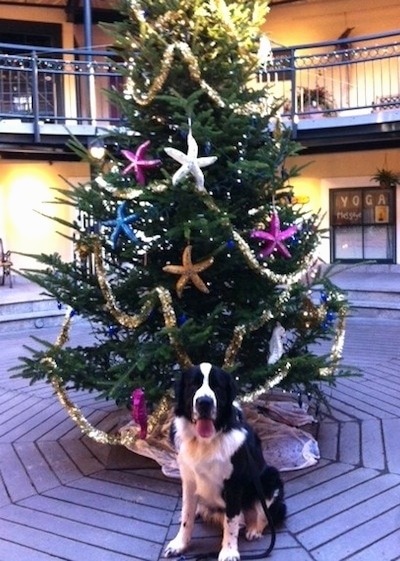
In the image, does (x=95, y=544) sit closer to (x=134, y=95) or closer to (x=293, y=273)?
(x=293, y=273)

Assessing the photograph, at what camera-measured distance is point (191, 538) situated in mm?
2760

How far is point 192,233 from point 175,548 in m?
1.71

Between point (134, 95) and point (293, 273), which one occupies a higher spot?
point (134, 95)

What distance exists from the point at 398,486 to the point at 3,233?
9806 mm

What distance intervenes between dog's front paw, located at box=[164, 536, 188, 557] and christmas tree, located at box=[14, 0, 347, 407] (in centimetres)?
97

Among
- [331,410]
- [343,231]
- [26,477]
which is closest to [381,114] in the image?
[343,231]

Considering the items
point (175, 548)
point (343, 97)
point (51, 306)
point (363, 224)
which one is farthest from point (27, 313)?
point (343, 97)

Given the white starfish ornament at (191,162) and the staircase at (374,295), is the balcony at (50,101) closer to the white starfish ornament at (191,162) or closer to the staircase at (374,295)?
the staircase at (374,295)

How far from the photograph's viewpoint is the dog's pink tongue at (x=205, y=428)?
2488mm

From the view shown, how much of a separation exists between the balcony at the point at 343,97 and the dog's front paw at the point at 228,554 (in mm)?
7981

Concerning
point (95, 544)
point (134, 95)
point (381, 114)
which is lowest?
point (95, 544)

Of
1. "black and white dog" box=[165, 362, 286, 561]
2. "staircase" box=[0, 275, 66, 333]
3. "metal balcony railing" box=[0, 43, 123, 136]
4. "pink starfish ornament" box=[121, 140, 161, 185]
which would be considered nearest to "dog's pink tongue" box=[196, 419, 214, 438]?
"black and white dog" box=[165, 362, 286, 561]

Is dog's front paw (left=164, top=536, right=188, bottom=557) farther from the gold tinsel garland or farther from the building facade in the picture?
the building facade

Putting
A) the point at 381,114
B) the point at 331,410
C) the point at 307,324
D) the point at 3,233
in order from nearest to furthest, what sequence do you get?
1. the point at 307,324
2. the point at 331,410
3. the point at 381,114
4. the point at 3,233
